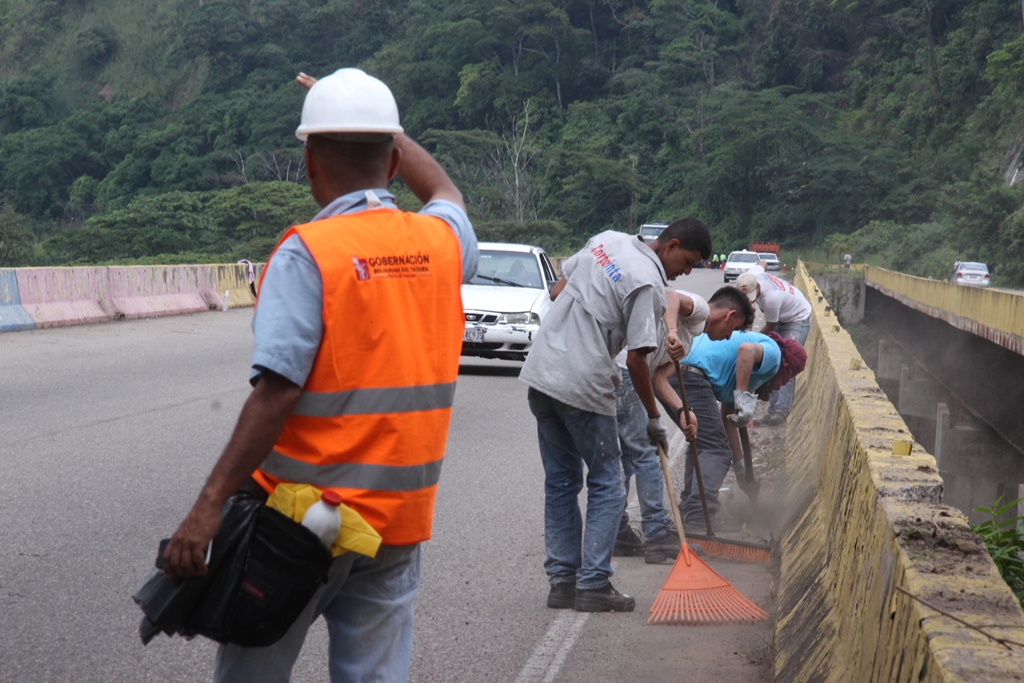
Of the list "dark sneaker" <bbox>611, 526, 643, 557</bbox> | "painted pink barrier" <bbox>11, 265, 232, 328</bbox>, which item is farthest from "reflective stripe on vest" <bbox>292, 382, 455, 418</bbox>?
"painted pink barrier" <bbox>11, 265, 232, 328</bbox>

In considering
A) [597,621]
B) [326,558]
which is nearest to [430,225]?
[326,558]

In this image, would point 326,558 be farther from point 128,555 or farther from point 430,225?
point 128,555

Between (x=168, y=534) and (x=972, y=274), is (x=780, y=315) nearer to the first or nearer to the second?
(x=168, y=534)

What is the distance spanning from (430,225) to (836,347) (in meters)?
6.50

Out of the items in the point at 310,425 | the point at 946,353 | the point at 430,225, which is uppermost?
the point at 430,225

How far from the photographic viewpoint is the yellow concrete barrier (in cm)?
228

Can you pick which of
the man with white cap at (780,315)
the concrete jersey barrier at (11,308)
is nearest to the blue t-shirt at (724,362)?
the man with white cap at (780,315)

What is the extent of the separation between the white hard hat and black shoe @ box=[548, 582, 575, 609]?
335 cm

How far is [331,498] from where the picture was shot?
2273mm

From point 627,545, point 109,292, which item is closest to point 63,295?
point 109,292

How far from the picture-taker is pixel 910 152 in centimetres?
7194

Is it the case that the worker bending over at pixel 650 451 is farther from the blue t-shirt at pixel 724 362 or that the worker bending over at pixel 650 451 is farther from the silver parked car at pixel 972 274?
the silver parked car at pixel 972 274

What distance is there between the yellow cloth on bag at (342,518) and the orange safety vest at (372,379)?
4 centimetres

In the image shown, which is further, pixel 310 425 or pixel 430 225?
pixel 430 225
